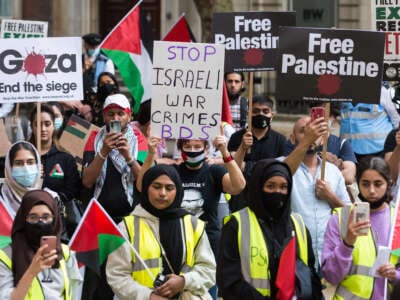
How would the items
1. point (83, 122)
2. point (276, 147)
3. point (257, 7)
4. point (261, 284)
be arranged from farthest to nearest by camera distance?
point (257, 7)
point (83, 122)
point (276, 147)
point (261, 284)

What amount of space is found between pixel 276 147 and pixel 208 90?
4.88 feet

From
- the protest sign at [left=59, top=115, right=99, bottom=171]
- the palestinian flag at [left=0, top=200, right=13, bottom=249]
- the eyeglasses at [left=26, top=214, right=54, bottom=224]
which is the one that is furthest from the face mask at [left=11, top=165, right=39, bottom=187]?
the protest sign at [left=59, top=115, right=99, bottom=171]

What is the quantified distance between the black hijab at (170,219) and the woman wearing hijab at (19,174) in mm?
1141

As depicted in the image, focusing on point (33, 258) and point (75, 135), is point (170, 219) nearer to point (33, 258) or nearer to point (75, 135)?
point (33, 258)

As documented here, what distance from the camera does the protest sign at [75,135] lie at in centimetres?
1178

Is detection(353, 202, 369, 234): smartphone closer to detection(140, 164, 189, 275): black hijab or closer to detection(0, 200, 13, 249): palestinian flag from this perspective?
detection(140, 164, 189, 275): black hijab

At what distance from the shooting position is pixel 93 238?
27.3 ft

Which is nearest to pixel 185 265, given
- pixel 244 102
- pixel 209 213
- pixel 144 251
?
pixel 144 251

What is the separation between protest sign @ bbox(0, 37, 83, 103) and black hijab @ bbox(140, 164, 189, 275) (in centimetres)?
249

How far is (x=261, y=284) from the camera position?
7.82 meters

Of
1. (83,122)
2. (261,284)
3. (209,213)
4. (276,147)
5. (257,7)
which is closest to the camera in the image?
(261,284)

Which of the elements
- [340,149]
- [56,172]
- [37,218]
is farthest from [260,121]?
[37,218]

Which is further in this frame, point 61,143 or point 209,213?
point 61,143

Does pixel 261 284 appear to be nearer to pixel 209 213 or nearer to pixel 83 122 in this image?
pixel 209 213
